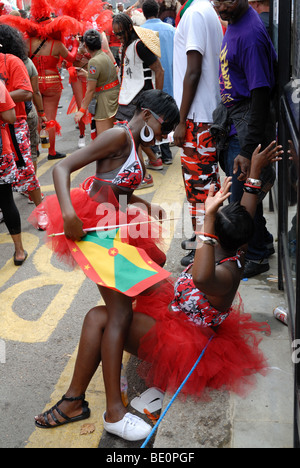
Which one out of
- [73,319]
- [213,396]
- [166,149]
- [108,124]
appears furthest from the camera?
[166,149]

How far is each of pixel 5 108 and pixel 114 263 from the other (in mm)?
2474

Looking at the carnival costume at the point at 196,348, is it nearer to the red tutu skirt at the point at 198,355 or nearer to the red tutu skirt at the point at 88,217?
the red tutu skirt at the point at 198,355

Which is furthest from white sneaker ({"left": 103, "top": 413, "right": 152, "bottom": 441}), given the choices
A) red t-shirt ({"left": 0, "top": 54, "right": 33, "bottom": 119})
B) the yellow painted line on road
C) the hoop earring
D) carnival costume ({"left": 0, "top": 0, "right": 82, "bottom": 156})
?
carnival costume ({"left": 0, "top": 0, "right": 82, "bottom": 156})

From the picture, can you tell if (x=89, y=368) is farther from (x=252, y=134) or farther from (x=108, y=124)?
(x=108, y=124)

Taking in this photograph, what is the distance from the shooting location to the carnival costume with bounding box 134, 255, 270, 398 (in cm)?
272

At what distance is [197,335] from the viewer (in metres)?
2.81

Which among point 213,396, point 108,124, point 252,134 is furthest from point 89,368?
point 108,124

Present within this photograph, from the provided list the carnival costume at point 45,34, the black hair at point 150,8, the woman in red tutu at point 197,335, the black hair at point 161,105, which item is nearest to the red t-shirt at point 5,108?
the black hair at point 161,105

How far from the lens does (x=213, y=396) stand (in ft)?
8.84

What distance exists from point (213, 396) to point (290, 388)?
375mm

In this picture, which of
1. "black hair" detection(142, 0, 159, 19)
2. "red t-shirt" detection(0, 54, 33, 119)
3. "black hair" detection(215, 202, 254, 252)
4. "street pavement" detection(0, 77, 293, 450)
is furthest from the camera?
"black hair" detection(142, 0, 159, 19)

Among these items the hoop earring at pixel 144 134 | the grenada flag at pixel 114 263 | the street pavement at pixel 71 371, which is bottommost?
the street pavement at pixel 71 371

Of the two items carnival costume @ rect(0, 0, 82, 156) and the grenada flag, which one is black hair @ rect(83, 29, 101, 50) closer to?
carnival costume @ rect(0, 0, 82, 156)

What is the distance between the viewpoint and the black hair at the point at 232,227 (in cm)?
264
